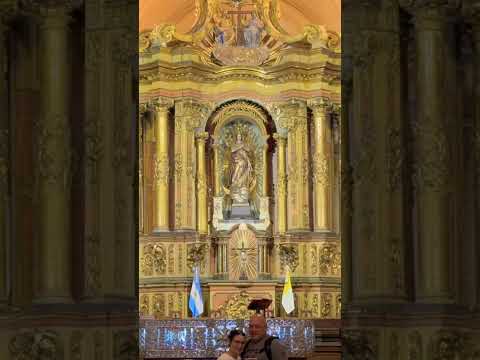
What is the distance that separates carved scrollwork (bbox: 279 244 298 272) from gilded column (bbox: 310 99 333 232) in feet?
2.02

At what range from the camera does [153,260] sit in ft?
76.3

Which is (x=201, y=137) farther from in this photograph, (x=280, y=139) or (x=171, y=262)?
(x=171, y=262)

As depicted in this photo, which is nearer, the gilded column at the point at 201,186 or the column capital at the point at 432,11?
the column capital at the point at 432,11

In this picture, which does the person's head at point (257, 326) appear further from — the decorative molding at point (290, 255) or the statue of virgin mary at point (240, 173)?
the statue of virgin mary at point (240, 173)

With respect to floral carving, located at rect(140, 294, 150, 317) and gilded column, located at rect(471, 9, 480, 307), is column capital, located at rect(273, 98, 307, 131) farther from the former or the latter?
gilded column, located at rect(471, 9, 480, 307)

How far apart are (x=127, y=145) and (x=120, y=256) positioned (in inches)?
41.7

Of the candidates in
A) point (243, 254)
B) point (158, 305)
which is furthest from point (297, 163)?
point (158, 305)

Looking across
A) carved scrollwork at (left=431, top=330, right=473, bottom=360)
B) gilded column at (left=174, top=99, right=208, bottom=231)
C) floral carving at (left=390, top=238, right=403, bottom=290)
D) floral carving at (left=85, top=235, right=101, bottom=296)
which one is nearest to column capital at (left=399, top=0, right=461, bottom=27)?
floral carving at (left=390, top=238, right=403, bottom=290)

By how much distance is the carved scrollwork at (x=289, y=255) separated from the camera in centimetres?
2342

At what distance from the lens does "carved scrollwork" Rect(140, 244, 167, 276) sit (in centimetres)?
2323

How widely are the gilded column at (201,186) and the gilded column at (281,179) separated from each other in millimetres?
1341

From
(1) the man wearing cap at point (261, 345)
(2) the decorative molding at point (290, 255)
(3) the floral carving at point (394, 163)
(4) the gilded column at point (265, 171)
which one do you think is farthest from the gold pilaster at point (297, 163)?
(1) the man wearing cap at point (261, 345)

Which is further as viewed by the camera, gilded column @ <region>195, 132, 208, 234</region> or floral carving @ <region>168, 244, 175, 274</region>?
gilded column @ <region>195, 132, 208, 234</region>

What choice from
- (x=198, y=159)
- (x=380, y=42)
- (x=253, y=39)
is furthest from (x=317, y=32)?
(x=380, y=42)
